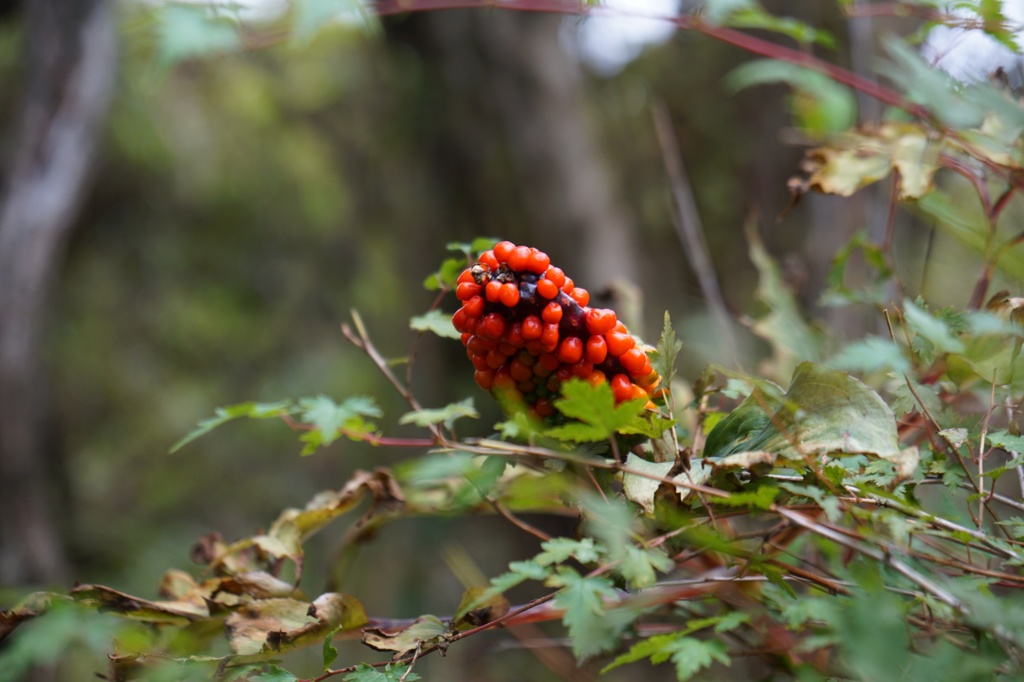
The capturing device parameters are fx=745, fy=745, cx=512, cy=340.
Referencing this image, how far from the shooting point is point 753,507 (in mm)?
389

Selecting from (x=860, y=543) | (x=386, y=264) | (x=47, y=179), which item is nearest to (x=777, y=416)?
(x=860, y=543)

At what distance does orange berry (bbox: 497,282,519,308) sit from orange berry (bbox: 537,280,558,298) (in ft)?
0.04

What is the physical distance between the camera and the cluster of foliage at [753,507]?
352mm

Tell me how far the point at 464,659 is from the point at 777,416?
184 centimetres

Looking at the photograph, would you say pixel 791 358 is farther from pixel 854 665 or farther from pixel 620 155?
pixel 620 155

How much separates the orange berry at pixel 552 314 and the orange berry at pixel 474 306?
0.04m

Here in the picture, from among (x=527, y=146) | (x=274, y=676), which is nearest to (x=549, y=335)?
(x=274, y=676)

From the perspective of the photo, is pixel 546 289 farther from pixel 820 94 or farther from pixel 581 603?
pixel 820 94

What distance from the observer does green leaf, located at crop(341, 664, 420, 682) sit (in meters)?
0.39

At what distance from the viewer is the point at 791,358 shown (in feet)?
2.28

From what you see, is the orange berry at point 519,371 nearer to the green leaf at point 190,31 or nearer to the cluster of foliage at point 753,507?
the cluster of foliage at point 753,507

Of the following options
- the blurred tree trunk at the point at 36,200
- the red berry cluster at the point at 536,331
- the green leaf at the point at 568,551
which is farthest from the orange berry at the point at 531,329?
the blurred tree trunk at the point at 36,200

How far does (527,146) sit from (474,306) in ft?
4.33

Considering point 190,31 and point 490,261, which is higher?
point 190,31
